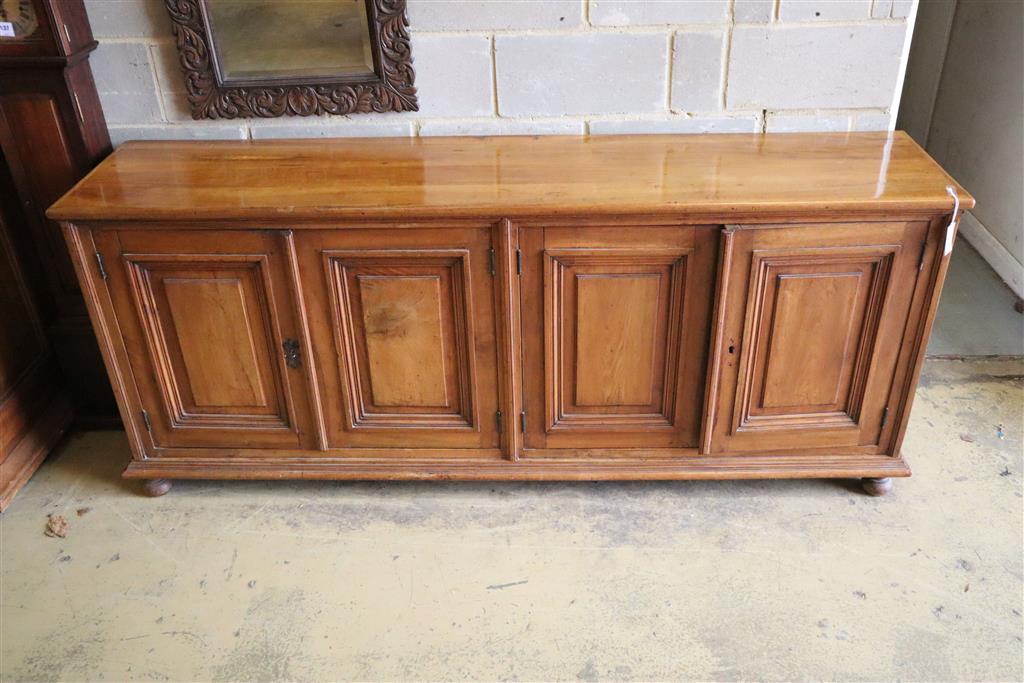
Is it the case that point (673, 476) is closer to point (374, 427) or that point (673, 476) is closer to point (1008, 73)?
point (374, 427)

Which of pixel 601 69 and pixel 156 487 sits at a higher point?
pixel 601 69

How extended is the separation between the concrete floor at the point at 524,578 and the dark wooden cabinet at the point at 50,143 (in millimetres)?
399

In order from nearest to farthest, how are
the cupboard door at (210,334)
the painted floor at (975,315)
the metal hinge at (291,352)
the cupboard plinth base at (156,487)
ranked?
the cupboard door at (210,334) < the metal hinge at (291,352) < the cupboard plinth base at (156,487) < the painted floor at (975,315)

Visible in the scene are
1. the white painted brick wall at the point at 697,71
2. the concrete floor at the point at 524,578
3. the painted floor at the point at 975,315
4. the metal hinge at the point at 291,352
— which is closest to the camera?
the concrete floor at the point at 524,578

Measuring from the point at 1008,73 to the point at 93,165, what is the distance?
10.1 feet

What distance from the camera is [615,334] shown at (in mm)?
2061

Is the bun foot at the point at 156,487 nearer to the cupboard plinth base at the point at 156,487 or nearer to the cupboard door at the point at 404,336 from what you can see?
the cupboard plinth base at the point at 156,487

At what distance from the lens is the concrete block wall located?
2182mm

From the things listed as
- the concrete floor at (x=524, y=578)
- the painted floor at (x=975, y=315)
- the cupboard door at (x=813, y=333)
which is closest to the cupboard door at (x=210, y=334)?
the concrete floor at (x=524, y=578)

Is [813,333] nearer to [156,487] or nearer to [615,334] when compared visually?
[615,334]

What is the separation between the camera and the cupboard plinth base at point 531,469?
221cm

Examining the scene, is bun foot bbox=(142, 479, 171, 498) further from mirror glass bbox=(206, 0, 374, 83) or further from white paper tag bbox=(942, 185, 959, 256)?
white paper tag bbox=(942, 185, 959, 256)

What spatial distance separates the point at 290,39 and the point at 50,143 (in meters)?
0.68

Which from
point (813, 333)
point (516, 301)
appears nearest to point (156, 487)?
point (516, 301)
